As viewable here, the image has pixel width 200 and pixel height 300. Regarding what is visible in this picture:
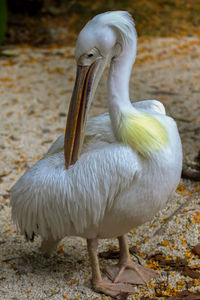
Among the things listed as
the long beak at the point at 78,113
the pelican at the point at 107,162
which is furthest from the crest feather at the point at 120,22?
the long beak at the point at 78,113

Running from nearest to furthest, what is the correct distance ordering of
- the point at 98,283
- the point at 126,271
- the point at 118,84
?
the point at 118,84 → the point at 98,283 → the point at 126,271

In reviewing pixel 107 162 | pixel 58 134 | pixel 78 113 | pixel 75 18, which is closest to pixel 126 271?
pixel 107 162

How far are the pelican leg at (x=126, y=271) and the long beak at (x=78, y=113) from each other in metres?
0.64

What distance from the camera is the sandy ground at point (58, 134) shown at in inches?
94.7

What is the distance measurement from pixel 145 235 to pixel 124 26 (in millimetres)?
1320

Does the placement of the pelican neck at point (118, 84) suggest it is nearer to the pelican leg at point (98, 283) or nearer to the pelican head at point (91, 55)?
the pelican head at point (91, 55)

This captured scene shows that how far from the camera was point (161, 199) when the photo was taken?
2.13m

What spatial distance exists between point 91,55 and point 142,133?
1.39 feet

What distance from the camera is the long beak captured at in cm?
208

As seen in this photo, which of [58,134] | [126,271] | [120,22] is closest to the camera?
[120,22]

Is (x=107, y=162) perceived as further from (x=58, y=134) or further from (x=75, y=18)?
(x=75, y=18)

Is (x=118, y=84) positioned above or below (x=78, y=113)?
above

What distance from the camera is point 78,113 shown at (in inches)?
83.4

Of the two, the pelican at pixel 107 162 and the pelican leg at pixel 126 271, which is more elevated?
the pelican at pixel 107 162
